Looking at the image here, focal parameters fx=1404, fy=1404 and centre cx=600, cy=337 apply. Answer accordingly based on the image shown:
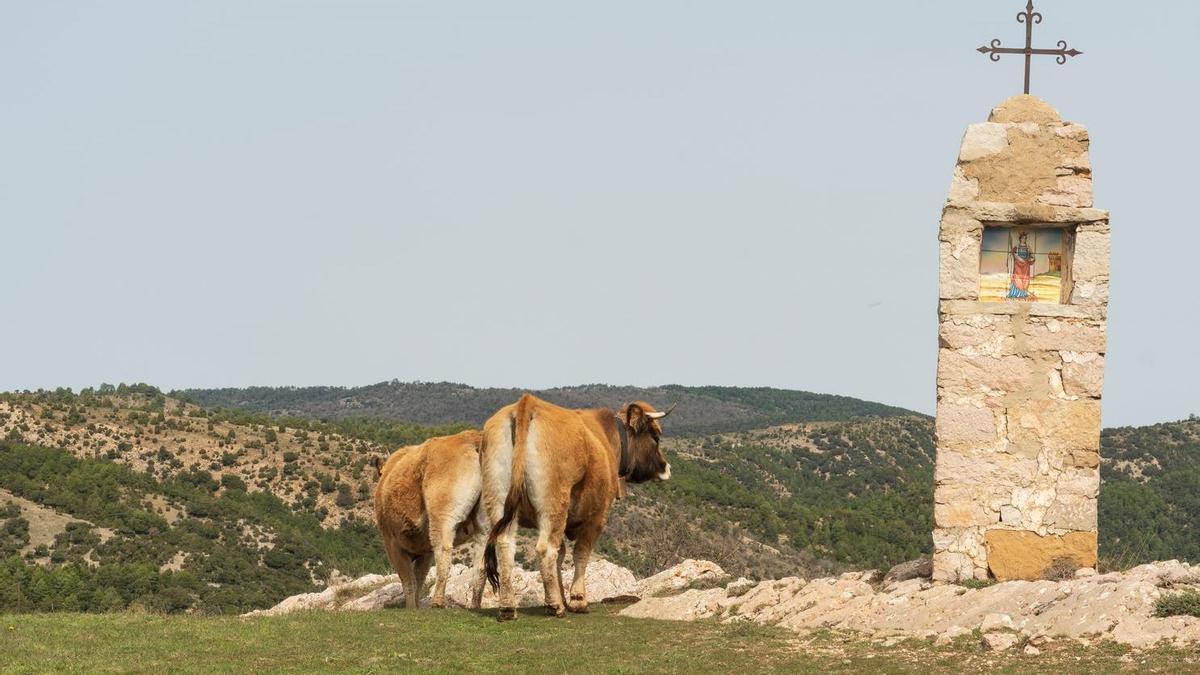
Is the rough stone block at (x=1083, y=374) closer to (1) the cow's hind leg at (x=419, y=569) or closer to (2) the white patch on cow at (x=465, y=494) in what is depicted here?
(2) the white patch on cow at (x=465, y=494)

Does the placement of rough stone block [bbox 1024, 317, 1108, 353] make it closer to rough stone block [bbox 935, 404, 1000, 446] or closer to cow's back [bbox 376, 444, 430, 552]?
rough stone block [bbox 935, 404, 1000, 446]

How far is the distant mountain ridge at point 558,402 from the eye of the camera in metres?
87.1

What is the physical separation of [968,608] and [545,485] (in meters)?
4.61

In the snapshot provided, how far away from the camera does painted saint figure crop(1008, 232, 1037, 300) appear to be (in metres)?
16.3

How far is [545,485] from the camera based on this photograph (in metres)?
15.3

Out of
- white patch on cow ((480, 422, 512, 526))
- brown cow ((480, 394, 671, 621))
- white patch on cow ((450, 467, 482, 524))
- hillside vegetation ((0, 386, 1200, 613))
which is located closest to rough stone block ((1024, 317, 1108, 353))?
brown cow ((480, 394, 671, 621))

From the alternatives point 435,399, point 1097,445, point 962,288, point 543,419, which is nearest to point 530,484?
point 543,419

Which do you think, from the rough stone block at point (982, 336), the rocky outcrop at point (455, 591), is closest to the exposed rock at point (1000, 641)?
the rough stone block at point (982, 336)

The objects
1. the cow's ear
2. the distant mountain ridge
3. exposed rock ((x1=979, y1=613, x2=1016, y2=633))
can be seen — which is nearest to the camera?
exposed rock ((x1=979, y1=613, x2=1016, y2=633))

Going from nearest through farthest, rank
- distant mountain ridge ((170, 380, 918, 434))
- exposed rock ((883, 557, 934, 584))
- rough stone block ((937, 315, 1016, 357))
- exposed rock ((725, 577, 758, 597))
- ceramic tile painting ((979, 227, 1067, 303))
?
rough stone block ((937, 315, 1016, 357))
ceramic tile painting ((979, 227, 1067, 303))
exposed rock ((883, 557, 934, 584))
exposed rock ((725, 577, 758, 597))
distant mountain ridge ((170, 380, 918, 434))

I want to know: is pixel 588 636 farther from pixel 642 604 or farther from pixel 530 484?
pixel 642 604

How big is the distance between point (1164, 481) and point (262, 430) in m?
33.4

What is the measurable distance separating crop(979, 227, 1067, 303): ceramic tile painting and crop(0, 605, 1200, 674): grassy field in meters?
4.98

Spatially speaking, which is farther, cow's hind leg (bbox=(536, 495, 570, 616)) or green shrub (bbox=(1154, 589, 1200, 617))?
cow's hind leg (bbox=(536, 495, 570, 616))
